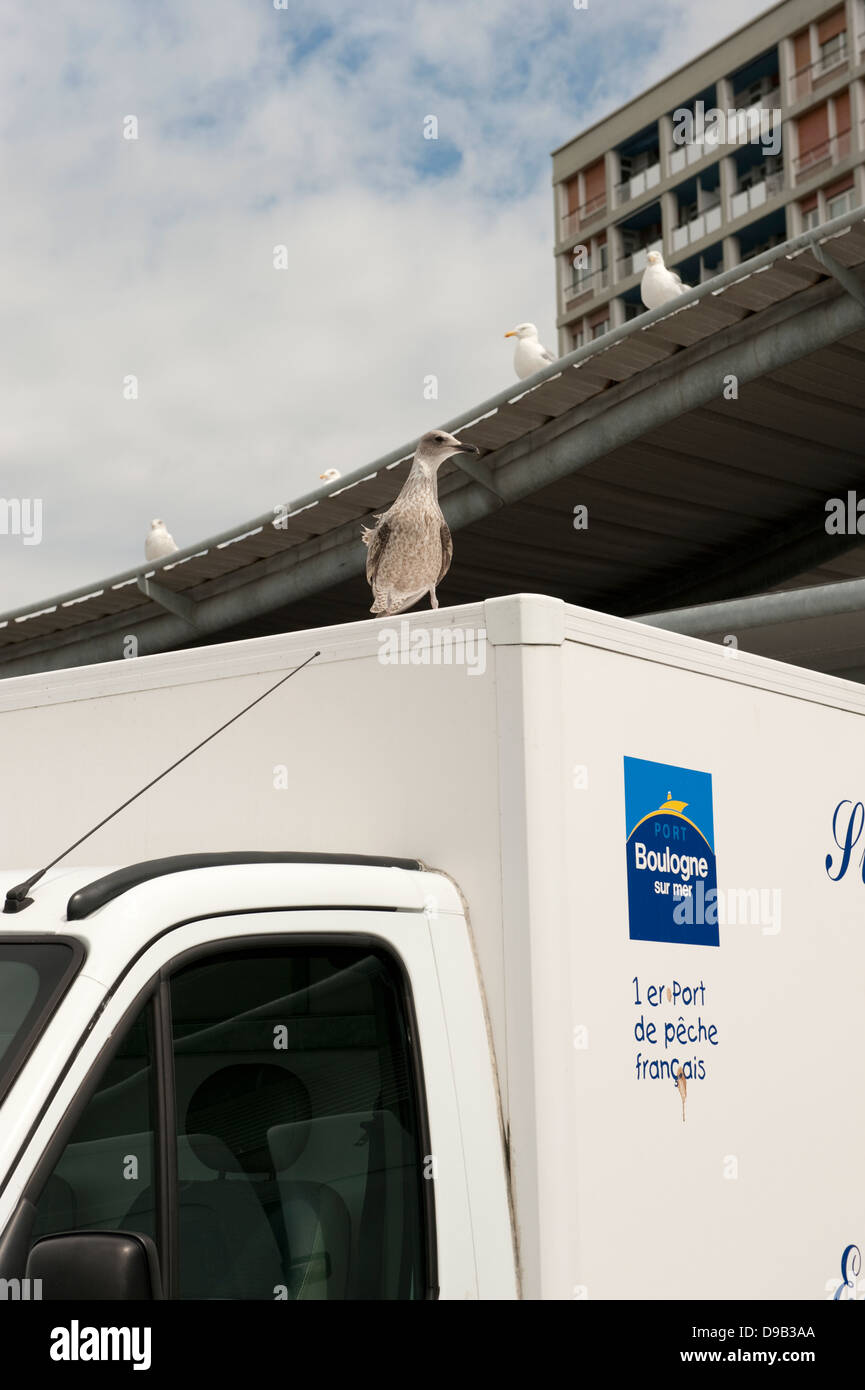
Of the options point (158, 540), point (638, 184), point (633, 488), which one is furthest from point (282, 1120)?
point (638, 184)

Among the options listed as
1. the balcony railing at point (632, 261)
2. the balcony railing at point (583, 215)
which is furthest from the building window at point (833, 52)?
the balcony railing at point (583, 215)

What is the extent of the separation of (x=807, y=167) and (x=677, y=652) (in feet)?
206

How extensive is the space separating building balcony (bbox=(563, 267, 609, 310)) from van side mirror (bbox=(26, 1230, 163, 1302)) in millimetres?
73166

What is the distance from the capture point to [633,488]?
48.0 ft

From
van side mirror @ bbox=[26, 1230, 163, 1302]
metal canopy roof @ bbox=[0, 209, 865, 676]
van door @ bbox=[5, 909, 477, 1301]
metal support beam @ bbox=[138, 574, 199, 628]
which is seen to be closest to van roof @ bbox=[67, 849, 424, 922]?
van door @ bbox=[5, 909, 477, 1301]

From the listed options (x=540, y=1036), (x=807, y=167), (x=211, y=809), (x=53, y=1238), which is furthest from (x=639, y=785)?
(x=807, y=167)

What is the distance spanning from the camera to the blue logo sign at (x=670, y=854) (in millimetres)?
3367

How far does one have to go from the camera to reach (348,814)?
340 cm

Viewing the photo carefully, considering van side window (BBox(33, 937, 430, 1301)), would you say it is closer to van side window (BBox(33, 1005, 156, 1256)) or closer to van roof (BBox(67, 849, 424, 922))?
van side window (BBox(33, 1005, 156, 1256))

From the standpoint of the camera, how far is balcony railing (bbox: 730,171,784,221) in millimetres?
62062

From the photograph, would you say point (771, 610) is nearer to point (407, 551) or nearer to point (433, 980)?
point (407, 551)

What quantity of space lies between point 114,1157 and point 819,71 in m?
63.8
